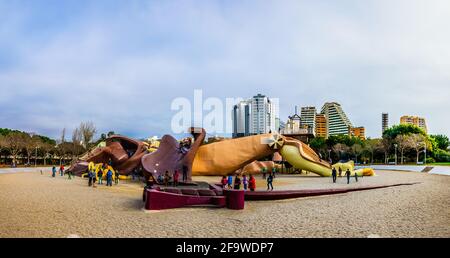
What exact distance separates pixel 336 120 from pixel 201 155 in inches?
4684

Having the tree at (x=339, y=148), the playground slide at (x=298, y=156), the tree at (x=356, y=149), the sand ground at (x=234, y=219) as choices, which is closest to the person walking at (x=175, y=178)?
the sand ground at (x=234, y=219)

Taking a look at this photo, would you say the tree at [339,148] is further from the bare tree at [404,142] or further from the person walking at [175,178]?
the person walking at [175,178]

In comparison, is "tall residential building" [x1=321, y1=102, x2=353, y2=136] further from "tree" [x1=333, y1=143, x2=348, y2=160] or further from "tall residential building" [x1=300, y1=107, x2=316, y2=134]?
"tree" [x1=333, y1=143, x2=348, y2=160]

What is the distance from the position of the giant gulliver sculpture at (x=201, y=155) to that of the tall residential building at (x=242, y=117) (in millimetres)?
77625

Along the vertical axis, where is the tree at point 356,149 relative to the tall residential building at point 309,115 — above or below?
below

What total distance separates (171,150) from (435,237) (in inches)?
769

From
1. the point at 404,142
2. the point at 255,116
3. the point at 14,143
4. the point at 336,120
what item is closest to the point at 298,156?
the point at 404,142

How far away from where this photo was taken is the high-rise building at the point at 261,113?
11951cm

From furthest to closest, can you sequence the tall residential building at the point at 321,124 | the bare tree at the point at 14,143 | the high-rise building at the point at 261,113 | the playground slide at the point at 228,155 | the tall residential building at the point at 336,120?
the tall residential building at the point at 321,124
the tall residential building at the point at 336,120
the high-rise building at the point at 261,113
the bare tree at the point at 14,143
the playground slide at the point at 228,155

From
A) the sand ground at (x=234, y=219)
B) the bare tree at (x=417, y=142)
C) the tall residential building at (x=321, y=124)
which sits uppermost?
the tall residential building at (x=321, y=124)

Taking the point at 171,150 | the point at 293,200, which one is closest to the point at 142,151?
the point at 171,150

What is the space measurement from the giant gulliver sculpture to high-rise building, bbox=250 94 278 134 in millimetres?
86956
